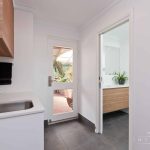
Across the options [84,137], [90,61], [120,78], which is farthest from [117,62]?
[84,137]

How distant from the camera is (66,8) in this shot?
2.21 metres

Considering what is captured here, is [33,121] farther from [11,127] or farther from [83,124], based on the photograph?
[83,124]

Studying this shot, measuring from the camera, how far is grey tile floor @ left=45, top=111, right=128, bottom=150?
2002 mm

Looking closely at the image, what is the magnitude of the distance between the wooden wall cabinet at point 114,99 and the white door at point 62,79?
0.84 m

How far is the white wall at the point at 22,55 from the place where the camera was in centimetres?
213

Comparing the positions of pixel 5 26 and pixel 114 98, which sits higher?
pixel 5 26

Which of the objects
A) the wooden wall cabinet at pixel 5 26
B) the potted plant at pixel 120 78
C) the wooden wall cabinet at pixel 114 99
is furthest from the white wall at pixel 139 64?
the potted plant at pixel 120 78

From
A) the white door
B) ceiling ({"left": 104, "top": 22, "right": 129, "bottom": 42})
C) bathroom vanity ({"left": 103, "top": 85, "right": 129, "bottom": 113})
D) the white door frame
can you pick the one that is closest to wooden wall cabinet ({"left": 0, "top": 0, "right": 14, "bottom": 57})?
the white door

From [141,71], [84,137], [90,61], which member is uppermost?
[90,61]

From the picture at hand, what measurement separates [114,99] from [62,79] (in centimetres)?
146

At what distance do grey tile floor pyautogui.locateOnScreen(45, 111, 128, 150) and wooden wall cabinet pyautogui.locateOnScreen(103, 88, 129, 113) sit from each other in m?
0.37

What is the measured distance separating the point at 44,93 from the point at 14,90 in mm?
776

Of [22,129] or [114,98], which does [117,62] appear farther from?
[22,129]

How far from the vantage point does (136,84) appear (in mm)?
1591
